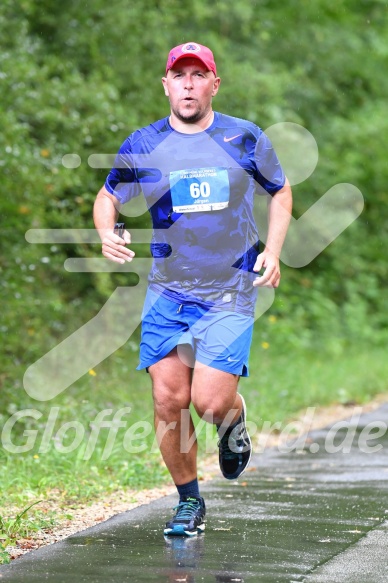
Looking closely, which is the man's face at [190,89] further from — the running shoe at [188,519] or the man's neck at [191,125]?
the running shoe at [188,519]

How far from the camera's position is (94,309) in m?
11.7


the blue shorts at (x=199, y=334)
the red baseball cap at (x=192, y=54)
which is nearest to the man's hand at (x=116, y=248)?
the blue shorts at (x=199, y=334)

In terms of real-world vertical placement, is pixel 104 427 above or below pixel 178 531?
above

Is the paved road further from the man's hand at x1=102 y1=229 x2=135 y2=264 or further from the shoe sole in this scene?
the man's hand at x1=102 y1=229 x2=135 y2=264

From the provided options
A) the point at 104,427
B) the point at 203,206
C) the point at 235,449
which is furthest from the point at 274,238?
the point at 104,427

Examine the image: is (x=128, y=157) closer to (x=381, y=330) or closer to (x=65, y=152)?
(x=65, y=152)

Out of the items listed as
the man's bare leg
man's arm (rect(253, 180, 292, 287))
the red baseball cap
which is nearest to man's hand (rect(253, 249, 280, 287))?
man's arm (rect(253, 180, 292, 287))

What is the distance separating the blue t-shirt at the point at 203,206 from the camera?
512cm

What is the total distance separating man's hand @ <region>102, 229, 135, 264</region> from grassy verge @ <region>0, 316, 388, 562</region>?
1.23 m

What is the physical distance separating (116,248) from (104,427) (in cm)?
351

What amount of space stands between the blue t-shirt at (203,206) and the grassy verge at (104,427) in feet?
4.38

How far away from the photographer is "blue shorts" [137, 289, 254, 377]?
16.8 feet

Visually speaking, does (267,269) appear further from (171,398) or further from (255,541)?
(255,541)

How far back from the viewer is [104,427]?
826 centimetres
